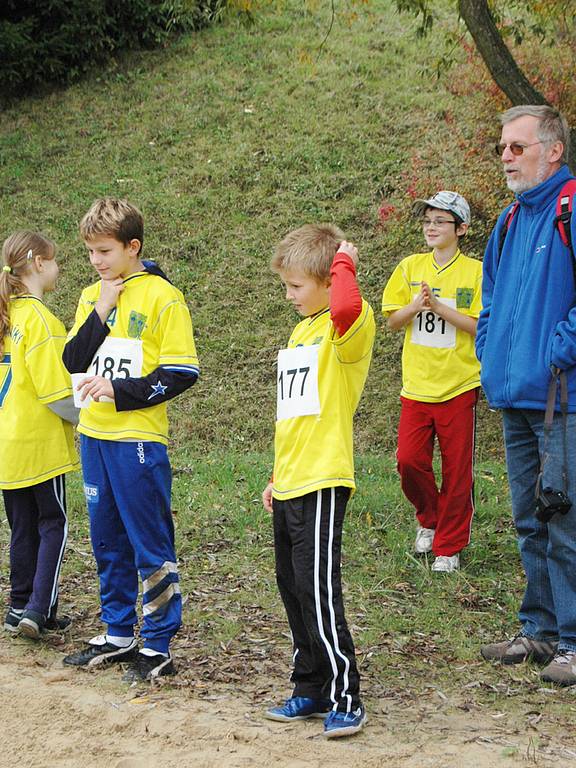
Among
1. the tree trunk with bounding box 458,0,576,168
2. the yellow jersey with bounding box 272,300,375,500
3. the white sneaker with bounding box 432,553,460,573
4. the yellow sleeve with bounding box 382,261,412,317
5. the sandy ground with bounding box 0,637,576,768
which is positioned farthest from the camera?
the tree trunk with bounding box 458,0,576,168

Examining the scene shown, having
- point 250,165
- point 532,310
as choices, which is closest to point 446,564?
point 532,310

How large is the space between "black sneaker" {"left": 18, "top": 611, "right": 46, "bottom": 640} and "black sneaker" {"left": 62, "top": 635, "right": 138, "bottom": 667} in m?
0.29

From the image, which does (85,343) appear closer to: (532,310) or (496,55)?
(532,310)

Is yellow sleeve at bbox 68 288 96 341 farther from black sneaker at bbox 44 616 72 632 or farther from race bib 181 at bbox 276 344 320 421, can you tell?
black sneaker at bbox 44 616 72 632

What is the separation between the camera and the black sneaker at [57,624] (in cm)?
526

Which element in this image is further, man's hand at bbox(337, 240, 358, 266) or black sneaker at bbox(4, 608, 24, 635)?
black sneaker at bbox(4, 608, 24, 635)

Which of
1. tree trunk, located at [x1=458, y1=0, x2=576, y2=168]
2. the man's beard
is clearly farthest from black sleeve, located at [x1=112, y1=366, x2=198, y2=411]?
tree trunk, located at [x1=458, y1=0, x2=576, y2=168]

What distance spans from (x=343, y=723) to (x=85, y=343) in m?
2.00

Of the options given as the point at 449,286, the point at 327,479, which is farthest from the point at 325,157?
the point at 327,479

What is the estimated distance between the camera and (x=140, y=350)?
4.58 m

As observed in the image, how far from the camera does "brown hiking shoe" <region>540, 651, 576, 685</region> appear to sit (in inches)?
173

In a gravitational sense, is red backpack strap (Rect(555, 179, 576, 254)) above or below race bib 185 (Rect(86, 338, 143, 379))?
above

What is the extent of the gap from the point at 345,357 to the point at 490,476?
4670mm

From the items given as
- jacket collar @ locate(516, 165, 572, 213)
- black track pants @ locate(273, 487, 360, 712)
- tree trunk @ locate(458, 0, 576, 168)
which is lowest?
black track pants @ locate(273, 487, 360, 712)
